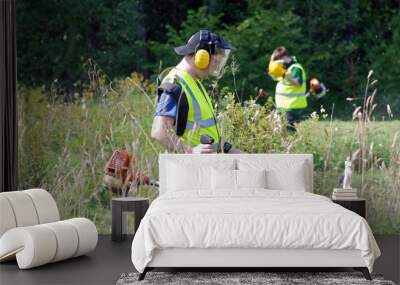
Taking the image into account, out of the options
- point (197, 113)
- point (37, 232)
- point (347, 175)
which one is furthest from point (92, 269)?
point (347, 175)

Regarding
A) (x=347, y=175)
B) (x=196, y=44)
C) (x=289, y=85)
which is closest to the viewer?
(x=347, y=175)

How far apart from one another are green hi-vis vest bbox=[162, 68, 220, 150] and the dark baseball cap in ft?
0.75

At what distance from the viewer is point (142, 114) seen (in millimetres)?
8680

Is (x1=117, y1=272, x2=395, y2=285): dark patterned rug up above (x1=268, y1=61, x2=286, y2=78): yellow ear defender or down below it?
below

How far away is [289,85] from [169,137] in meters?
1.37

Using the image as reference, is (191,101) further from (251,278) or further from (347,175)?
(251,278)

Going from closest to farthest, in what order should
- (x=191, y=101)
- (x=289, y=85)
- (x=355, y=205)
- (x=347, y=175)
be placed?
(x=355, y=205)
(x=347, y=175)
(x=191, y=101)
(x=289, y=85)

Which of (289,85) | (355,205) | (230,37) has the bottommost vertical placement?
(355,205)

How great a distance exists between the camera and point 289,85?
8664 mm

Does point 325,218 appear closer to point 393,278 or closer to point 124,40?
point 393,278

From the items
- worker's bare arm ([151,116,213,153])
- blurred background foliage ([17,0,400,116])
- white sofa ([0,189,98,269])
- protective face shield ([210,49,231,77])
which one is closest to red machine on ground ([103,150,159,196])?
worker's bare arm ([151,116,213,153])

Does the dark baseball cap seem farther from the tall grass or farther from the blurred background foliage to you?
the tall grass

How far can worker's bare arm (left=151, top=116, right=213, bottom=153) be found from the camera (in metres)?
8.44

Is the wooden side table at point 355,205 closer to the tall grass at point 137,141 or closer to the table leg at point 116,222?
the tall grass at point 137,141
